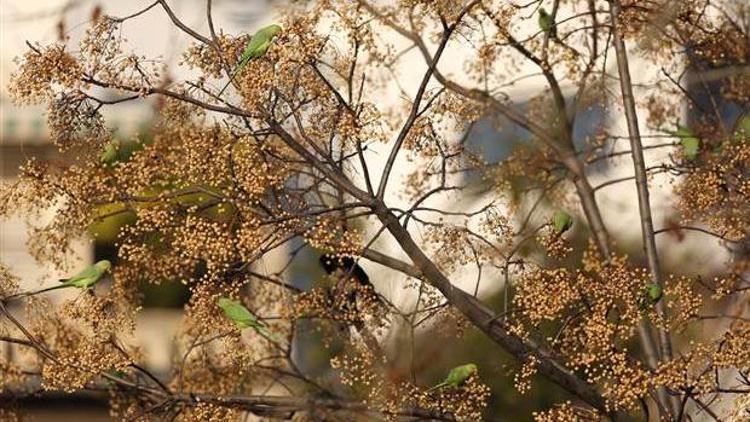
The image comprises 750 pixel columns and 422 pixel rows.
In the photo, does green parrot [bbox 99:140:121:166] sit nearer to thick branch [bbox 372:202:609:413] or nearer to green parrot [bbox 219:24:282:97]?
green parrot [bbox 219:24:282:97]

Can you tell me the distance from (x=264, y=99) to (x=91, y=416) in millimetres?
10406

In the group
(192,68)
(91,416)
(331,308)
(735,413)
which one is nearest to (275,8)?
(192,68)

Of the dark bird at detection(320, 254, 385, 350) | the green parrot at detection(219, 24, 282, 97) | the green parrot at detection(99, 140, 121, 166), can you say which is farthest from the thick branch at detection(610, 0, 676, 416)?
the green parrot at detection(99, 140, 121, 166)

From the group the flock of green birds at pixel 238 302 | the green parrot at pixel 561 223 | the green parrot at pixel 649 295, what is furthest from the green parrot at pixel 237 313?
the green parrot at pixel 649 295

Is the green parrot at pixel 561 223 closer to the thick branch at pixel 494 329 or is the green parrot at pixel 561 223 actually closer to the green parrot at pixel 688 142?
the thick branch at pixel 494 329

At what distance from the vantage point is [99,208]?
142 inches

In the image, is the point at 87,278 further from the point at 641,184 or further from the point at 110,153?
the point at 641,184

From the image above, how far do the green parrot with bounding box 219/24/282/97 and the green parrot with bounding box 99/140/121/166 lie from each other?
46cm

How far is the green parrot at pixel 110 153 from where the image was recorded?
11.5 feet

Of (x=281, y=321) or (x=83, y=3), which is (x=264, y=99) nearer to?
(x=281, y=321)

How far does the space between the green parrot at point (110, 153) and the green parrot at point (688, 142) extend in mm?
1257

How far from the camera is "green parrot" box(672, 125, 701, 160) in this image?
3787 mm

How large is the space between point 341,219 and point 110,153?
1.89ft

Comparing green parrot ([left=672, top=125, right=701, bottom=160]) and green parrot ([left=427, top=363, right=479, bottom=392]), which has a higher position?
green parrot ([left=672, top=125, right=701, bottom=160])
